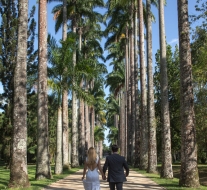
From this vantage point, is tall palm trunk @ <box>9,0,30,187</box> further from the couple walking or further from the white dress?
the white dress

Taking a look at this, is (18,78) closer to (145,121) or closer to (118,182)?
(118,182)

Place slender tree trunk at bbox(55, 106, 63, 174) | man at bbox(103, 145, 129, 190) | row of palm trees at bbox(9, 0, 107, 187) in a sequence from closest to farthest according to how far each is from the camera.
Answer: man at bbox(103, 145, 129, 190) → row of palm trees at bbox(9, 0, 107, 187) → slender tree trunk at bbox(55, 106, 63, 174)

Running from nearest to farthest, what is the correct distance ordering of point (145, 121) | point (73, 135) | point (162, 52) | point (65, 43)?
1. point (162, 52)
2. point (65, 43)
3. point (145, 121)
4. point (73, 135)

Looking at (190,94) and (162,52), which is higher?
(162,52)

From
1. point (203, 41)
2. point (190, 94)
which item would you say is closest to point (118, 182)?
point (190, 94)

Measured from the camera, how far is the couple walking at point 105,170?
6.27 metres

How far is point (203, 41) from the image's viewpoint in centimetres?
1562

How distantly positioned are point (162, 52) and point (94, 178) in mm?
11674

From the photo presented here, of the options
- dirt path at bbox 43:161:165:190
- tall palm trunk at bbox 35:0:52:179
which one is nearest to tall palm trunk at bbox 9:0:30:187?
dirt path at bbox 43:161:165:190

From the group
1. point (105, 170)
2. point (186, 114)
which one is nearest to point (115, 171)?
point (105, 170)

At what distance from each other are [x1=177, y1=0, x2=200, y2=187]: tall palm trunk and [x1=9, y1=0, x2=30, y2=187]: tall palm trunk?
18.7 feet

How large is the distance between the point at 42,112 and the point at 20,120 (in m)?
3.76

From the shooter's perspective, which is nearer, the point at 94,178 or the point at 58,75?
the point at 94,178

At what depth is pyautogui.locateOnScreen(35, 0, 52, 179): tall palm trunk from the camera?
1477cm
